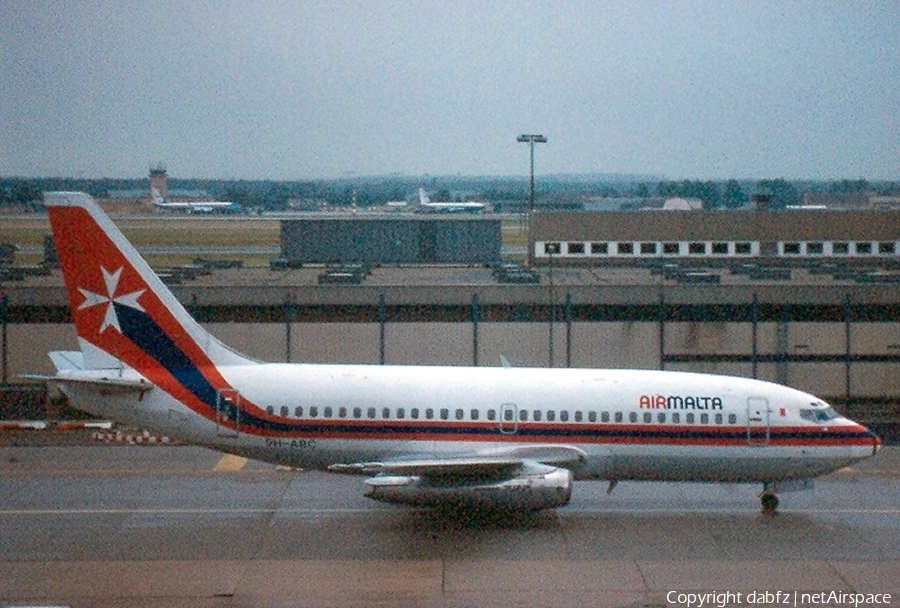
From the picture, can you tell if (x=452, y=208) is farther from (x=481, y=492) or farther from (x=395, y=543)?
(x=395, y=543)

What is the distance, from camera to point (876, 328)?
3444 centimetres

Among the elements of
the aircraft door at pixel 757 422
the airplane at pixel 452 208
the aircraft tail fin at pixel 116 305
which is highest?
the airplane at pixel 452 208

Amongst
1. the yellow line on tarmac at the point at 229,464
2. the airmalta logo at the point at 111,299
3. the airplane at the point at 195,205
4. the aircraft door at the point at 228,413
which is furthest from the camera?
the airplane at the point at 195,205

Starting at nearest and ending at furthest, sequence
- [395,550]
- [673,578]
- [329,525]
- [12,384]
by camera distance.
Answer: [673,578], [395,550], [329,525], [12,384]

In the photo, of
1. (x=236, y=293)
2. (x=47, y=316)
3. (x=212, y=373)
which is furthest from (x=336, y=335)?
(x=212, y=373)

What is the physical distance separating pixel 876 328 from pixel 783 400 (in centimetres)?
1388

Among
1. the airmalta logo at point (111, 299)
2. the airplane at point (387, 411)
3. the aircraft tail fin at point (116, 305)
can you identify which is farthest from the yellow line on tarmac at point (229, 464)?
the airmalta logo at point (111, 299)

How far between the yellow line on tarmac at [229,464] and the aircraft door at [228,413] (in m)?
4.38

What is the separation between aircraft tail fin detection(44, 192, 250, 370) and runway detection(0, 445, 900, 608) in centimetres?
312

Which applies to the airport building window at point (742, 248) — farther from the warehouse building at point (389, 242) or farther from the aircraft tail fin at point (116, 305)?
the aircraft tail fin at point (116, 305)

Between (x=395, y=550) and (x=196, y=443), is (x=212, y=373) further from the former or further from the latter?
(x=395, y=550)

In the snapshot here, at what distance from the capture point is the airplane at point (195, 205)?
194 ft

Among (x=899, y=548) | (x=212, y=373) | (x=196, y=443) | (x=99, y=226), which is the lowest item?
(x=899, y=548)

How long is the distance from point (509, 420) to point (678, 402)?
3440 millimetres
